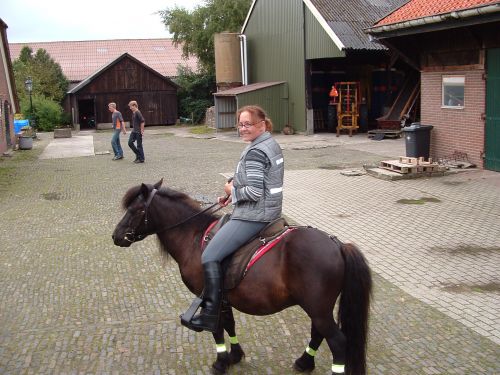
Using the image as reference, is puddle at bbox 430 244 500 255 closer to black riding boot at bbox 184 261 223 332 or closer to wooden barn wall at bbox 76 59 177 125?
black riding boot at bbox 184 261 223 332

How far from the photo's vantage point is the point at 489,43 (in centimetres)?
1423

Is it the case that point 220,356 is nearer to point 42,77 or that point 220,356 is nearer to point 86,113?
point 42,77

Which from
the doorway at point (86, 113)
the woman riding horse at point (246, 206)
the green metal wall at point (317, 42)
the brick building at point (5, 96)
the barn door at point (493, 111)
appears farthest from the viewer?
the doorway at point (86, 113)

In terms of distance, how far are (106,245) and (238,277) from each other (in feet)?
17.4

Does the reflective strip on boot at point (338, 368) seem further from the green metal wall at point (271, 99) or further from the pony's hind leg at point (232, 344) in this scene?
the green metal wall at point (271, 99)

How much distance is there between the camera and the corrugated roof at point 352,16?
80.8ft

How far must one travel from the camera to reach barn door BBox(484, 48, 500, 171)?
1424 cm

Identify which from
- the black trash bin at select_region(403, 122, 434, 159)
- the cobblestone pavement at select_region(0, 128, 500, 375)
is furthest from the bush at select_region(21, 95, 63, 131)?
the black trash bin at select_region(403, 122, 434, 159)

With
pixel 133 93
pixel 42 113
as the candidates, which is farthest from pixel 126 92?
pixel 42 113

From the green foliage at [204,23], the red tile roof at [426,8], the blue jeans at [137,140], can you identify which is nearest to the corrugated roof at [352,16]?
the red tile roof at [426,8]

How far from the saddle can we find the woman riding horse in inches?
1.9

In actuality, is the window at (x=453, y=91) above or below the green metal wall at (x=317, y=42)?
below

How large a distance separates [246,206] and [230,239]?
29 centimetres

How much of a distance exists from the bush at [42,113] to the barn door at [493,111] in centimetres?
3375
